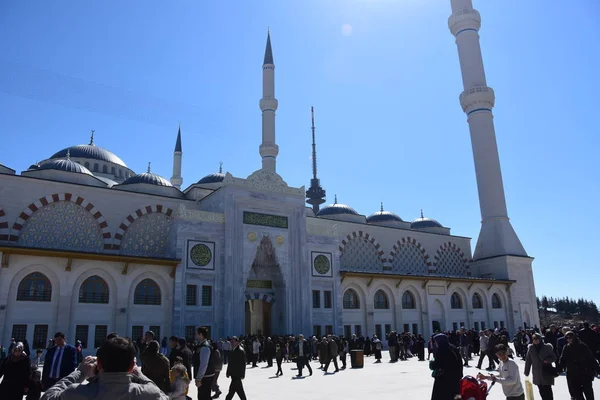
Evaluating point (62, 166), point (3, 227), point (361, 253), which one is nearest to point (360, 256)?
point (361, 253)

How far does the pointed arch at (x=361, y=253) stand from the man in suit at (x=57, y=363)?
20036 millimetres

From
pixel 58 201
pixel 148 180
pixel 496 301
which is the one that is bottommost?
pixel 496 301

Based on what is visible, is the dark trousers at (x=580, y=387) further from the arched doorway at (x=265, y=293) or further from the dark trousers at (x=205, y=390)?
the arched doorway at (x=265, y=293)

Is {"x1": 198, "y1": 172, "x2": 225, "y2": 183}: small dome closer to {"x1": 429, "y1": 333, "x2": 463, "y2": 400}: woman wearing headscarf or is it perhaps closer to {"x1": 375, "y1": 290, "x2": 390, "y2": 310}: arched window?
{"x1": 375, "y1": 290, "x2": 390, "y2": 310}: arched window

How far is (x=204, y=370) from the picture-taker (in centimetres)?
610

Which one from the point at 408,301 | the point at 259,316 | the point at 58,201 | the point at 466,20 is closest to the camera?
the point at 58,201

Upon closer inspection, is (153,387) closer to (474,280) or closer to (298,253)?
(298,253)

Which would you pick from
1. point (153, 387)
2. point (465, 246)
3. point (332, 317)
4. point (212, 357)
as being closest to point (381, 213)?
point (465, 246)

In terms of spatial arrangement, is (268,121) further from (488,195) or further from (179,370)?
(179,370)

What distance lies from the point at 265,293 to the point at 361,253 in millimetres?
7713

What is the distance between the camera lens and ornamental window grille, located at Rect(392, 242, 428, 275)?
27.4 m

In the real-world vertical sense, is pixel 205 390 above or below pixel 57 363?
below

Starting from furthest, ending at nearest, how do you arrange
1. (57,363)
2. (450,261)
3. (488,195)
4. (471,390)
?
1. (450,261)
2. (488,195)
3. (57,363)
4. (471,390)

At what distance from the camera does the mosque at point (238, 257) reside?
16281 mm
